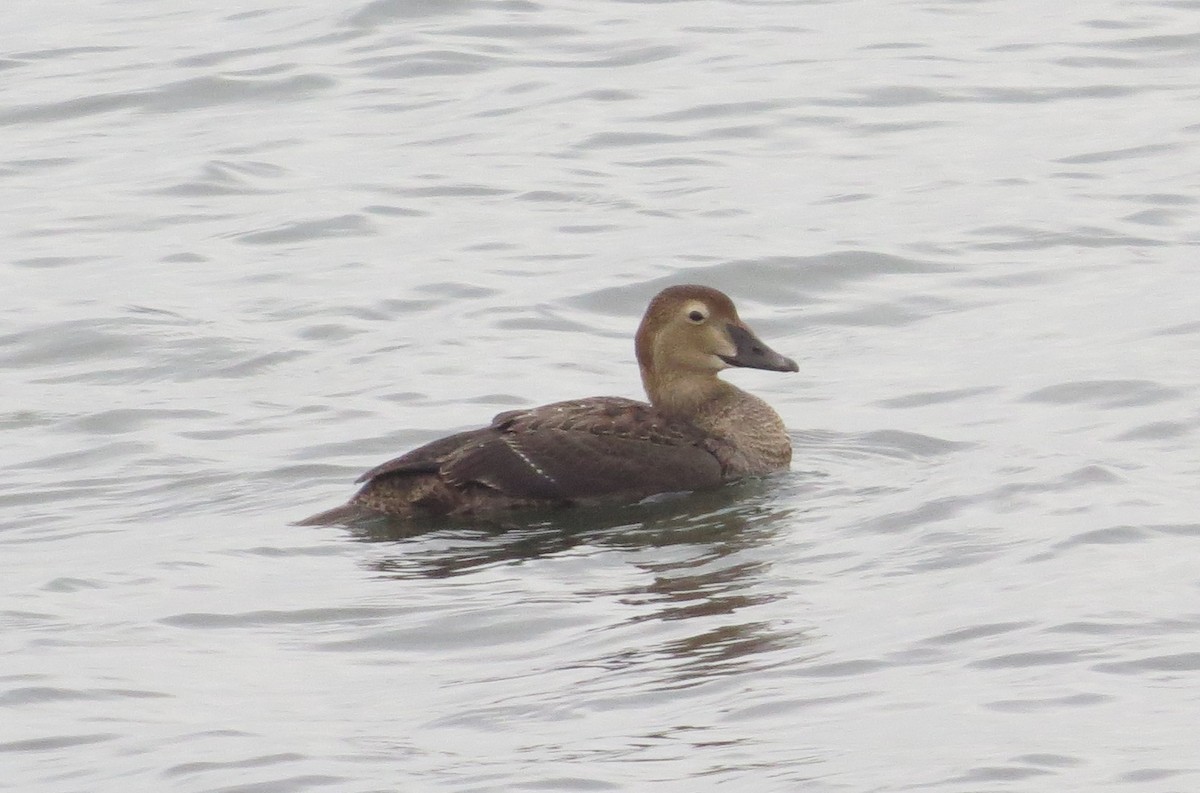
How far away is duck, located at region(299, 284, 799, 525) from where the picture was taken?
9.55 metres

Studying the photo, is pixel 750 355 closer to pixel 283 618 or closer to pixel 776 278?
pixel 776 278

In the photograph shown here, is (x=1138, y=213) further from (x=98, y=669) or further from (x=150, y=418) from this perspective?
(x=98, y=669)

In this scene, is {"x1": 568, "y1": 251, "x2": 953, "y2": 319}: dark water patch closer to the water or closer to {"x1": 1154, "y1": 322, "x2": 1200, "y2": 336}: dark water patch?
the water

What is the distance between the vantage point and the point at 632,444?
9906 mm

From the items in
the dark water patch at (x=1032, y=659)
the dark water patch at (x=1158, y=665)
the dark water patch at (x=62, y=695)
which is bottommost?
the dark water patch at (x=62, y=695)

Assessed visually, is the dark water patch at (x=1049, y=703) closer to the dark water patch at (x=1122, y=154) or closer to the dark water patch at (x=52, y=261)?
the dark water patch at (x=52, y=261)

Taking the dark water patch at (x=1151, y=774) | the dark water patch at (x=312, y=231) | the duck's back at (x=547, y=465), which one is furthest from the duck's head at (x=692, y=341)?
the dark water patch at (x=1151, y=774)

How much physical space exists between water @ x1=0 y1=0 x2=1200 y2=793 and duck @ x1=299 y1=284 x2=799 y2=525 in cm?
17

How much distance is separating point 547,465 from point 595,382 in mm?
2027

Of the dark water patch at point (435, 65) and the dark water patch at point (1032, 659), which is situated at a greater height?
the dark water patch at point (435, 65)

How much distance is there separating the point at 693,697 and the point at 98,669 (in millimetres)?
2003

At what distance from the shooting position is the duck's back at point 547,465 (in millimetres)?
9531

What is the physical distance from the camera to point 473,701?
707 centimetres

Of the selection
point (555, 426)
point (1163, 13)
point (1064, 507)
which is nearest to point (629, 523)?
point (555, 426)
